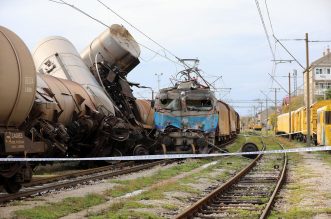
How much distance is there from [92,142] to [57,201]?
865 centimetres

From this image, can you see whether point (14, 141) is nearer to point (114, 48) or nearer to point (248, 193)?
point (248, 193)

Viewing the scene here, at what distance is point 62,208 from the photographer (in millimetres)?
10422

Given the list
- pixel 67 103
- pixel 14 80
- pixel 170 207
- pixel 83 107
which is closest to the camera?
pixel 170 207

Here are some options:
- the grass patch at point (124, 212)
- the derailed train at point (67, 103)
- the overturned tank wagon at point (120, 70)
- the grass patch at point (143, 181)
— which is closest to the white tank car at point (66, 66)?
the derailed train at point (67, 103)

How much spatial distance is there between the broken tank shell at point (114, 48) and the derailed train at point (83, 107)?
4 centimetres

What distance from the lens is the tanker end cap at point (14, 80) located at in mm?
10734

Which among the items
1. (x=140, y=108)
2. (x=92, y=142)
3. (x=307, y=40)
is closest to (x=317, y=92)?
(x=307, y=40)

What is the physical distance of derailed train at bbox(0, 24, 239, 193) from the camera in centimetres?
1112

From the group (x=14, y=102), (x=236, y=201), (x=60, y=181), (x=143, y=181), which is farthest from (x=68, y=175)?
(x=236, y=201)

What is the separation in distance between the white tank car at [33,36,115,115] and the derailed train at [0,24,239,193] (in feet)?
0.13

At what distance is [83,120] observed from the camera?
1814 centimetres

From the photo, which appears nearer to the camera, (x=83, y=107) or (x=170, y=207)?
(x=170, y=207)

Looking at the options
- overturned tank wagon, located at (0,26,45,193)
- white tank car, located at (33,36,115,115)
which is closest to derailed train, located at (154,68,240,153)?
white tank car, located at (33,36,115,115)

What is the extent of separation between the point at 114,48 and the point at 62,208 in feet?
49.3
